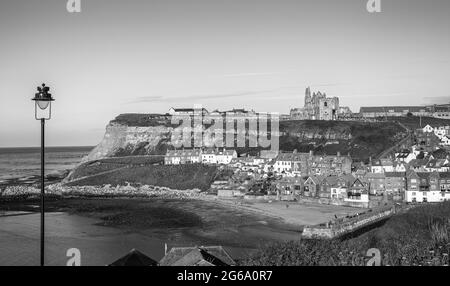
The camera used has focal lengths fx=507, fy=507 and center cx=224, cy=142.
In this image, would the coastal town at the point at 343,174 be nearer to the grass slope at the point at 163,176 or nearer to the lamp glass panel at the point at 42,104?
the grass slope at the point at 163,176

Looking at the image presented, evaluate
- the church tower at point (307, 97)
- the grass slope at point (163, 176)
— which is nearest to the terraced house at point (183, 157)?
the grass slope at point (163, 176)

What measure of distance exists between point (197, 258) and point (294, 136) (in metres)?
86.4

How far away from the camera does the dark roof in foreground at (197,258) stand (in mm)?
20797

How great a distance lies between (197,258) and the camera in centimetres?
2120

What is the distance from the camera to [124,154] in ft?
380

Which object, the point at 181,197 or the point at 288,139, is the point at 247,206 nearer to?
the point at 181,197

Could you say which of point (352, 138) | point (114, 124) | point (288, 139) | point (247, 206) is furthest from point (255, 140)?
point (247, 206)

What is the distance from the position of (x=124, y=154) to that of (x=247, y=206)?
64632 millimetres

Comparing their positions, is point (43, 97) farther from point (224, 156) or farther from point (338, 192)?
point (224, 156)

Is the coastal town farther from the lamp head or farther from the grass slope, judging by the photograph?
the lamp head

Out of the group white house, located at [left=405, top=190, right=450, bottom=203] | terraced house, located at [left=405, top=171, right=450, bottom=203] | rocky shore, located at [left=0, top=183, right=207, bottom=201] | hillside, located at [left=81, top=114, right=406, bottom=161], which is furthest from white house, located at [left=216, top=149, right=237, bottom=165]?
white house, located at [left=405, top=190, right=450, bottom=203]

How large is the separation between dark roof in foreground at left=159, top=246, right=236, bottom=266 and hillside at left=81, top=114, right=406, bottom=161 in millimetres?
63634
